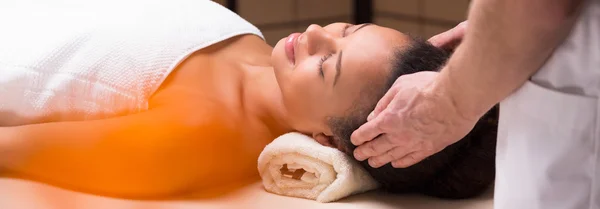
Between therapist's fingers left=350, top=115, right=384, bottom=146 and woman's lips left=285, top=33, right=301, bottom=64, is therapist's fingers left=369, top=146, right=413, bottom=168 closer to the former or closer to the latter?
therapist's fingers left=350, top=115, right=384, bottom=146

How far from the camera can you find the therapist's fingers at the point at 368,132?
1307mm

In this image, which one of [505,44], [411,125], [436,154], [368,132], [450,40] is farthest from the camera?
[450,40]

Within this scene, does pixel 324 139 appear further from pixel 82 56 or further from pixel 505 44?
pixel 505 44

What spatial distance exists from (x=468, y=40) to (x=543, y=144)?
16cm

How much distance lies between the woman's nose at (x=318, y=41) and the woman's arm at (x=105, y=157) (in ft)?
1.02

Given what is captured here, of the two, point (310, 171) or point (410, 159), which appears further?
point (310, 171)

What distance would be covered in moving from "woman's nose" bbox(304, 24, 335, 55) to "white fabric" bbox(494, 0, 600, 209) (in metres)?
0.56

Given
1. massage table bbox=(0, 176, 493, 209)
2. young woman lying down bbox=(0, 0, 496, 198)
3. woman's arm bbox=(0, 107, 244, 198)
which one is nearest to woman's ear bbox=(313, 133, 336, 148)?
young woman lying down bbox=(0, 0, 496, 198)

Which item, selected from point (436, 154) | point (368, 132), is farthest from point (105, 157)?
point (436, 154)

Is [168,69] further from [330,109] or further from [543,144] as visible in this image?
[543,144]

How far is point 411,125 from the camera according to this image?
1.24 metres

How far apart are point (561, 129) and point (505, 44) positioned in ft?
0.43

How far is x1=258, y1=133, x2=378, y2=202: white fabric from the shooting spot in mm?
1473

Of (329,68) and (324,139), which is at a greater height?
(329,68)
